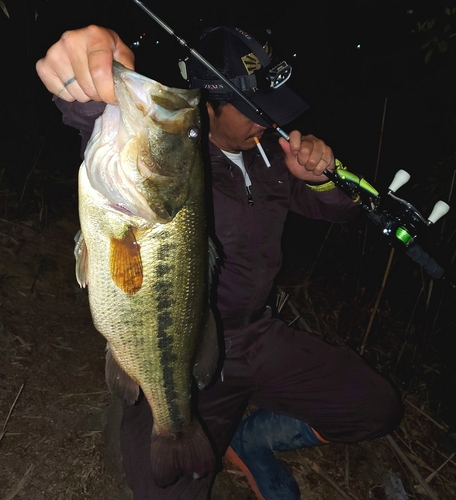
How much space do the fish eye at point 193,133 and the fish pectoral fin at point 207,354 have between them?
2.76 feet

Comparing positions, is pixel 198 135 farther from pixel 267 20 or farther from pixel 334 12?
pixel 334 12

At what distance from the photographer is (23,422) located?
2816 millimetres

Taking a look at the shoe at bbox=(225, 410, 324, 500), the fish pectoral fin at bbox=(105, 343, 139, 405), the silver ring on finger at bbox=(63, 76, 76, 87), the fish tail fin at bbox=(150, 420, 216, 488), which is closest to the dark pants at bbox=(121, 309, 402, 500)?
the shoe at bbox=(225, 410, 324, 500)

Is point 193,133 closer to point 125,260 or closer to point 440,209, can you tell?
point 125,260

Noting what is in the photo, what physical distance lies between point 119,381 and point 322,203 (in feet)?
5.66

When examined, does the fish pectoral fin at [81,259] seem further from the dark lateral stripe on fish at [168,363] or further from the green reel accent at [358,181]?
the green reel accent at [358,181]

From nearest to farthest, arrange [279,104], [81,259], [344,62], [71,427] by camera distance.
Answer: [81,259] → [279,104] → [71,427] → [344,62]

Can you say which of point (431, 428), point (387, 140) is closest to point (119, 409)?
point (431, 428)

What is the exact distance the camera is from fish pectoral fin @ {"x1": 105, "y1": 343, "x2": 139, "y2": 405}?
198 centimetres

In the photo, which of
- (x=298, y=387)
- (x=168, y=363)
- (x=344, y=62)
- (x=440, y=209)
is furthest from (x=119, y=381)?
(x=344, y=62)

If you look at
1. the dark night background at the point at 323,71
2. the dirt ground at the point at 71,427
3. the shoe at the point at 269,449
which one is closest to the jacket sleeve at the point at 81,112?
the dirt ground at the point at 71,427

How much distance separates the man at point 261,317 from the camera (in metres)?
2.45

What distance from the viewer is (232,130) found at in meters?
2.53

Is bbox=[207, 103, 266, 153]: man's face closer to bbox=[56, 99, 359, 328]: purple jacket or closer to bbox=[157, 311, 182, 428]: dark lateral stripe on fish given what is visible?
bbox=[56, 99, 359, 328]: purple jacket
